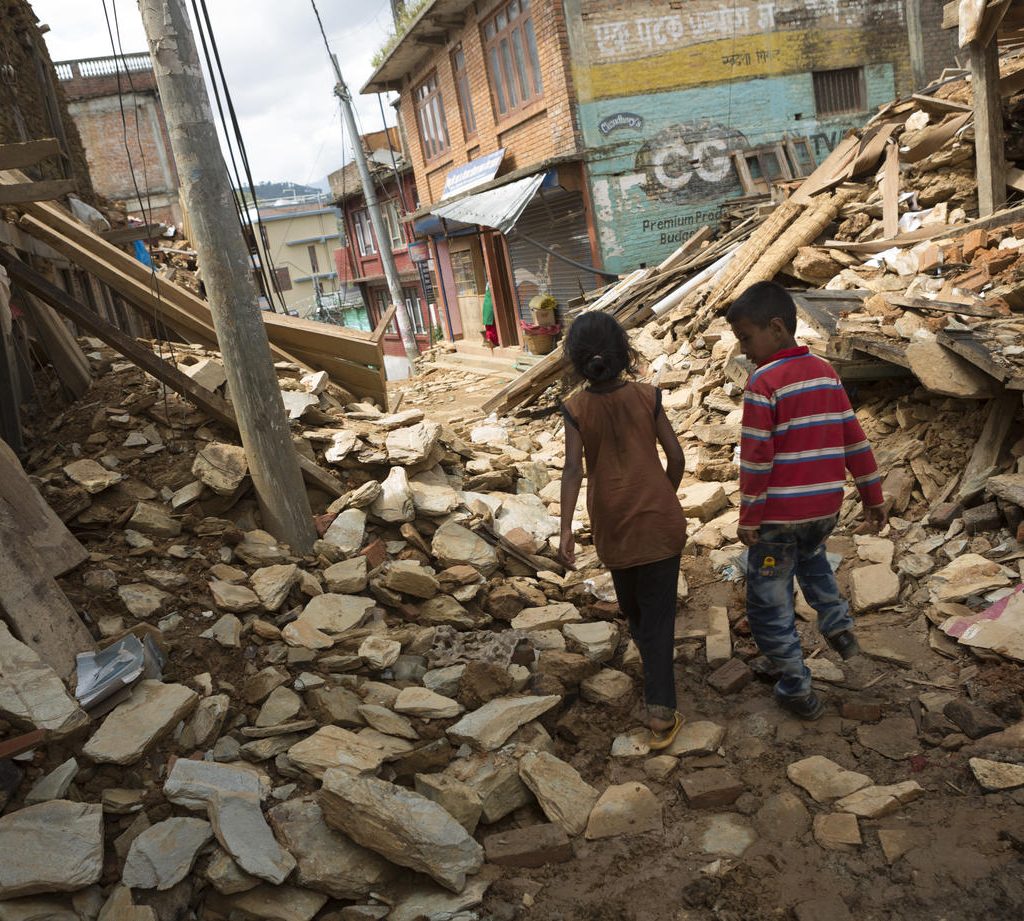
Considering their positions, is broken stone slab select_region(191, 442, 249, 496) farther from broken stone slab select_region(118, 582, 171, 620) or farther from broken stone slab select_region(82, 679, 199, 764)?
broken stone slab select_region(82, 679, 199, 764)

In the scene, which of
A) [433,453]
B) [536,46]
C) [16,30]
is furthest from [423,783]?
[536,46]

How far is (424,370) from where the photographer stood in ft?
67.3

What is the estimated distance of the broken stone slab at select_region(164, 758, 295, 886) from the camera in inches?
98.8

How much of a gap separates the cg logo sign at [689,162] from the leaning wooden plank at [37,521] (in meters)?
12.4

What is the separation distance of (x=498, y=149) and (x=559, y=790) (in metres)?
15.4

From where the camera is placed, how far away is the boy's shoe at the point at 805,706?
10.6ft

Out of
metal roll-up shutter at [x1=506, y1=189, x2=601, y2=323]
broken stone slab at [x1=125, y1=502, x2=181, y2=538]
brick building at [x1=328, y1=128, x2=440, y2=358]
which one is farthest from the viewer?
brick building at [x1=328, y1=128, x2=440, y2=358]

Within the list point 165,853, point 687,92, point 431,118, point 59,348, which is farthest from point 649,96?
point 165,853

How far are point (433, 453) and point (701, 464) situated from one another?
7.08 ft

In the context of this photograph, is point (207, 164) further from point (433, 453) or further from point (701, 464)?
point (701, 464)

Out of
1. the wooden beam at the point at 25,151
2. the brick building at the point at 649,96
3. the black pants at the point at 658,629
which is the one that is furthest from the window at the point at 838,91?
the wooden beam at the point at 25,151

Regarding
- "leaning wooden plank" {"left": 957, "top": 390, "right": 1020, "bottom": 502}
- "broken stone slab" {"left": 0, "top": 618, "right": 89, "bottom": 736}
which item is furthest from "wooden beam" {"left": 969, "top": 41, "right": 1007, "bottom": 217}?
"broken stone slab" {"left": 0, "top": 618, "right": 89, "bottom": 736}

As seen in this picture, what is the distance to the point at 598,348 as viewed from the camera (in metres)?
3.03

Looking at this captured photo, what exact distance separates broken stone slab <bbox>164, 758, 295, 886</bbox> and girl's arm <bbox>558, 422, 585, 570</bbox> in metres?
1.48
